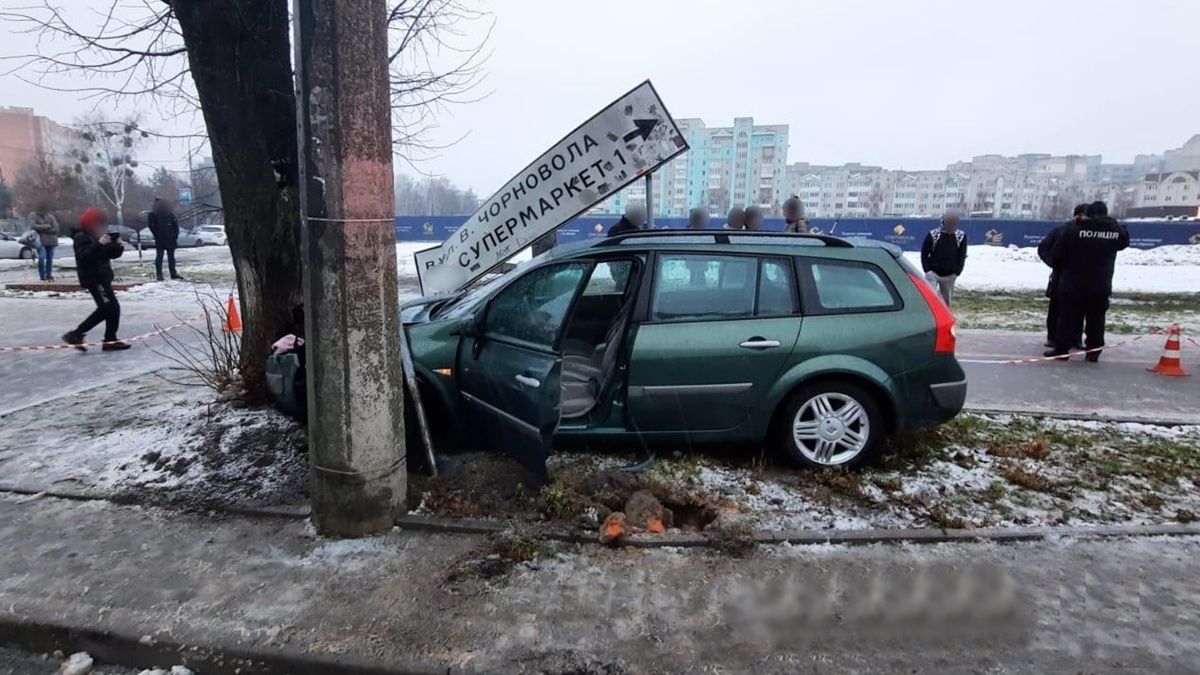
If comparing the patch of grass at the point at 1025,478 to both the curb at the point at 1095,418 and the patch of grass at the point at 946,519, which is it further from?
the curb at the point at 1095,418

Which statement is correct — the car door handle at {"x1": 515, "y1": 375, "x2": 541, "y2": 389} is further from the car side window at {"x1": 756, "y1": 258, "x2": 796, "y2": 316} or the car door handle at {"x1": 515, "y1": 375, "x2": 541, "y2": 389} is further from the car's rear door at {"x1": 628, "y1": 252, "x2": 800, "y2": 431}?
the car side window at {"x1": 756, "y1": 258, "x2": 796, "y2": 316}

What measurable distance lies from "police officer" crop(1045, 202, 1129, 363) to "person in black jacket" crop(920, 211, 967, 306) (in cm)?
112

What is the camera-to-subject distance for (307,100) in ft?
10.4

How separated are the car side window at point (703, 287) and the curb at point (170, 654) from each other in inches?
102

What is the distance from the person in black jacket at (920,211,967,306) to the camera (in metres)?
9.05

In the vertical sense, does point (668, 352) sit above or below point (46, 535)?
above

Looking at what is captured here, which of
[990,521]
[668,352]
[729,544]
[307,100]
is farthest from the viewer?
[668,352]

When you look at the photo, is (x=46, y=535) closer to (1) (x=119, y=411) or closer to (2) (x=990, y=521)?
(1) (x=119, y=411)

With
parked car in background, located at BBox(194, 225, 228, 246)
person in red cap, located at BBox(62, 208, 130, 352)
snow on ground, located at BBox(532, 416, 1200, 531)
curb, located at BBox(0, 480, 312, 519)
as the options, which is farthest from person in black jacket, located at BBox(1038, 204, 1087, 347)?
parked car in background, located at BBox(194, 225, 228, 246)

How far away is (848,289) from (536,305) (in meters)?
2.10

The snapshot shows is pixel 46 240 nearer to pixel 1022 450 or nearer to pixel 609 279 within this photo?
pixel 609 279

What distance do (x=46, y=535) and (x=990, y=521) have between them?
517 cm

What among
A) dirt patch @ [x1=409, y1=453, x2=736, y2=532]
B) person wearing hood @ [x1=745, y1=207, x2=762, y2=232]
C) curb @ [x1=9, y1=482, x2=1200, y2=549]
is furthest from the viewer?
person wearing hood @ [x1=745, y1=207, x2=762, y2=232]

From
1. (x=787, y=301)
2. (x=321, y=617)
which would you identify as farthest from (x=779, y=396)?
(x=321, y=617)
